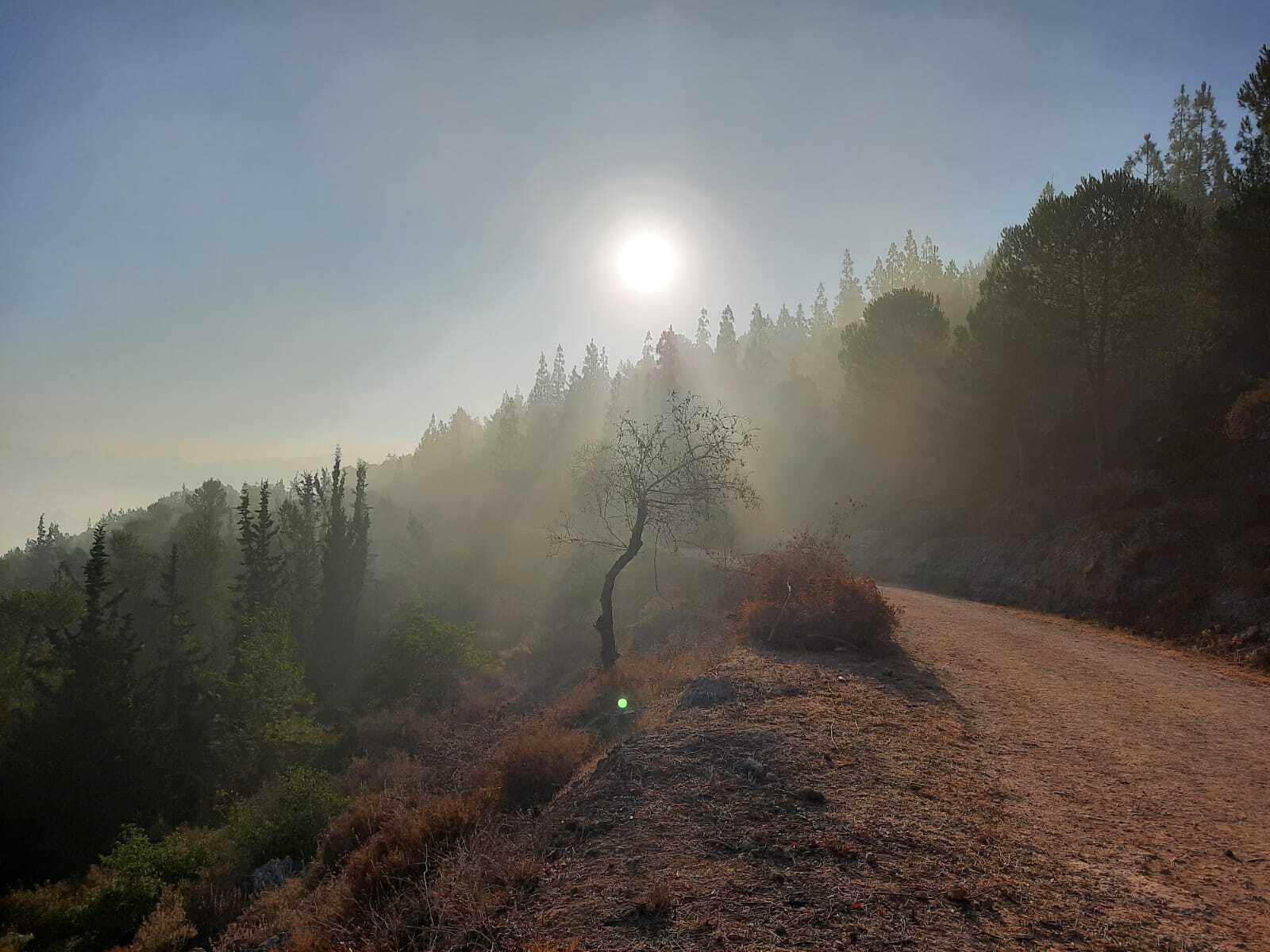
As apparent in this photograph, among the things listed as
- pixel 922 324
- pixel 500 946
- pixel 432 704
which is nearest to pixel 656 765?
pixel 500 946

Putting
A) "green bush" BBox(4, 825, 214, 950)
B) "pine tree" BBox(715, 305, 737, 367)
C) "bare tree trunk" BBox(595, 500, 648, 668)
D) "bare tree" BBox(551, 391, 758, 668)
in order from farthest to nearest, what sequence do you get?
"pine tree" BBox(715, 305, 737, 367) < "bare tree trunk" BBox(595, 500, 648, 668) < "bare tree" BBox(551, 391, 758, 668) < "green bush" BBox(4, 825, 214, 950)

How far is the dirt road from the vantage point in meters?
5.01

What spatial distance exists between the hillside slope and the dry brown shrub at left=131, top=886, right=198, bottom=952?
441 inches

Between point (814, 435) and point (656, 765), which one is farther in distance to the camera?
point (814, 435)

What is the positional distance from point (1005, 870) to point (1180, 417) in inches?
1075

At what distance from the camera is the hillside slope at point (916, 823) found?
4250 millimetres

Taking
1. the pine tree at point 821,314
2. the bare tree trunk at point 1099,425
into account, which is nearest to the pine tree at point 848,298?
the pine tree at point 821,314

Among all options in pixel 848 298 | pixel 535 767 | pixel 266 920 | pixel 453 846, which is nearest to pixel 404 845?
pixel 453 846

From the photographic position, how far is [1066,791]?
21.4ft

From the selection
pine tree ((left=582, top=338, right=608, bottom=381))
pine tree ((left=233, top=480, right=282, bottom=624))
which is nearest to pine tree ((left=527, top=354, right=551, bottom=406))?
pine tree ((left=582, top=338, right=608, bottom=381))

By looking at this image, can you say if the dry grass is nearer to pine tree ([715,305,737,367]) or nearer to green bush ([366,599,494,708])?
green bush ([366,599,494,708])

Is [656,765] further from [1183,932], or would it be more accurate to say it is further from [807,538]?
[807,538]

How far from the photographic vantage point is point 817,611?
13.2m

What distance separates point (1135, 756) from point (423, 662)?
1314 inches
